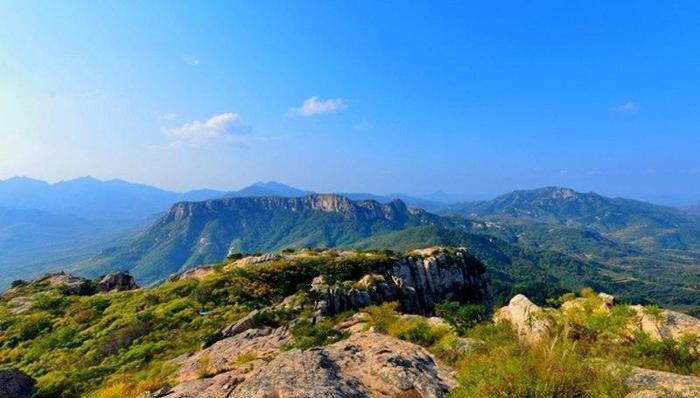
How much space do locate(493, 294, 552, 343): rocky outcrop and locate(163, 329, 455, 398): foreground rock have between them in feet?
14.5

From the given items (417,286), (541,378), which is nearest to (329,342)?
(541,378)

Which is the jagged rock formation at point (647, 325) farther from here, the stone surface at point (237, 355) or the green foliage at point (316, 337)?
the stone surface at point (237, 355)

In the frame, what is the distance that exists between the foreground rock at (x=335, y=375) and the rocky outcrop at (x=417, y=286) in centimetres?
1952

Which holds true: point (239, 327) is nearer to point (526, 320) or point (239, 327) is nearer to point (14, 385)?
point (14, 385)

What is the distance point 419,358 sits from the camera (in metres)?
16.1

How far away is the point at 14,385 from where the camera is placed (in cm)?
2542

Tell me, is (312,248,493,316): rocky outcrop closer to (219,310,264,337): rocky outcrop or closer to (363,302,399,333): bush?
(219,310,264,337): rocky outcrop

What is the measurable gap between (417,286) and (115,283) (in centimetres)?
4932

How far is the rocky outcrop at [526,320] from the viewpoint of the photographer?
677 inches

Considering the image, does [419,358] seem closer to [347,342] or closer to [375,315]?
[347,342]

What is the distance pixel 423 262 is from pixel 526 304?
143 ft

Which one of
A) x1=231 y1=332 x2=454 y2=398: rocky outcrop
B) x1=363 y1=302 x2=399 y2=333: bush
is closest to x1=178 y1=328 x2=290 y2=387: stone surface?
x1=231 y1=332 x2=454 y2=398: rocky outcrop

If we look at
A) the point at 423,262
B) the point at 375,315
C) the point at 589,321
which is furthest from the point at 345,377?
the point at 423,262

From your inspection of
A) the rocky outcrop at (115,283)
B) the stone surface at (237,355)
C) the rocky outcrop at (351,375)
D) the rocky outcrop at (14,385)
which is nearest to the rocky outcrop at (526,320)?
the rocky outcrop at (351,375)
